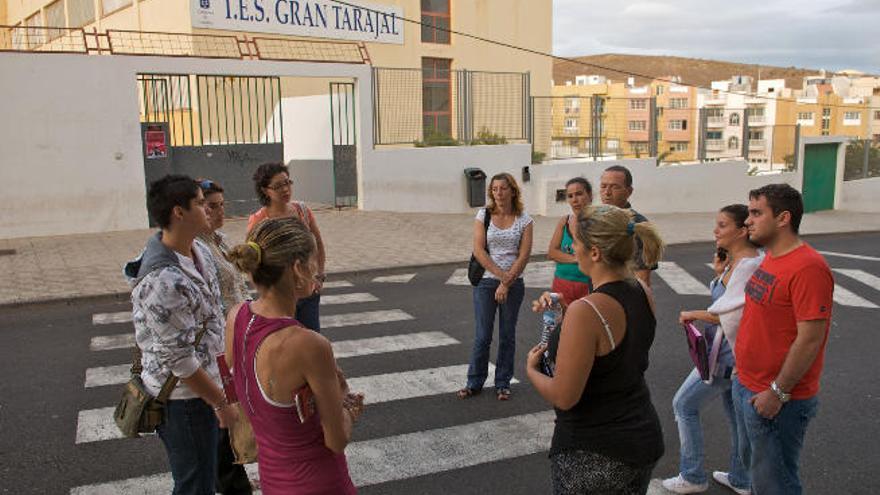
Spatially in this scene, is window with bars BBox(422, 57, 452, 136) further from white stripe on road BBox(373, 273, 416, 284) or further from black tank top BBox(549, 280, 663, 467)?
black tank top BBox(549, 280, 663, 467)

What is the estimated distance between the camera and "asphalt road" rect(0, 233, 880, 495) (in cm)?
459

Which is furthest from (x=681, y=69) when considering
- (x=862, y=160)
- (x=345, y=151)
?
(x=345, y=151)

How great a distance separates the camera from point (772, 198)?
342 centimetres

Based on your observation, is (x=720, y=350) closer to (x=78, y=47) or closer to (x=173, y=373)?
(x=173, y=373)

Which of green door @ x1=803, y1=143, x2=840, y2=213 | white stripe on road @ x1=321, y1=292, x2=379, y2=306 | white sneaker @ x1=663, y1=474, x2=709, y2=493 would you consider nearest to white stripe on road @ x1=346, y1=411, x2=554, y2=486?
white sneaker @ x1=663, y1=474, x2=709, y2=493

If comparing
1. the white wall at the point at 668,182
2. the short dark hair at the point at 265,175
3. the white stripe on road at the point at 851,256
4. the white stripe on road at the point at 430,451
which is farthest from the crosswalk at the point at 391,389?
the white wall at the point at 668,182

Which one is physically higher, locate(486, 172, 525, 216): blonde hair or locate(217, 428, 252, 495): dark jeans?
locate(486, 172, 525, 216): blonde hair

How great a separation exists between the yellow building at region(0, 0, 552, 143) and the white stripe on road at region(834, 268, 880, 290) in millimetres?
9946

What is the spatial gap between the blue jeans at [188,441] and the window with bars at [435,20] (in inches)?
894

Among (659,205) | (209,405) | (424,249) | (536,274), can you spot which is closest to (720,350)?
(209,405)

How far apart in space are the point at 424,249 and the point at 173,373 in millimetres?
10845

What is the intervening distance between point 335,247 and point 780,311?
11.0 metres

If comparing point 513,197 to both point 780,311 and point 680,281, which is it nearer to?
point 780,311

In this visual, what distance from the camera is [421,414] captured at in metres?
5.62
